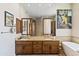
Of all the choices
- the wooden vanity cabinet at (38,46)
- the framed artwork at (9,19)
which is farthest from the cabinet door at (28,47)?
the framed artwork at (9,19)

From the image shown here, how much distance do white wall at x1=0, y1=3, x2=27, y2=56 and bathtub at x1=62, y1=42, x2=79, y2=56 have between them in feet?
2.73

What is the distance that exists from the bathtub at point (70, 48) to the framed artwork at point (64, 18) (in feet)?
0.91

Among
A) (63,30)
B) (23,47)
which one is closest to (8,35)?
(23,47)

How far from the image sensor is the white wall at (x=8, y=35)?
1.78m

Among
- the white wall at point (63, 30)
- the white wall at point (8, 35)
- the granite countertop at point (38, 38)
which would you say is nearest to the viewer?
the white wall at point (8, 35)

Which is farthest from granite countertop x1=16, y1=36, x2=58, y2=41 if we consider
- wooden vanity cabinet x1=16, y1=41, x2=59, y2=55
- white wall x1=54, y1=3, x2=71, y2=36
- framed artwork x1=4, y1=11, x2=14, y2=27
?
framed artwork x1=4, y1=11, x2=14, y2=27

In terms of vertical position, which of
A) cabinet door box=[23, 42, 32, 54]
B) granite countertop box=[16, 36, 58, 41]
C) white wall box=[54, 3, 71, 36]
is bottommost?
cabinet door box=[23, 42, 32, 54]

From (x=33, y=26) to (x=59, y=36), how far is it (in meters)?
0.47

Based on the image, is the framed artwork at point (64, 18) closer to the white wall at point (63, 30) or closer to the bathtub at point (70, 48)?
the white wall at point (63, 30)

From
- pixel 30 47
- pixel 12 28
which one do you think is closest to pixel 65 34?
pixel 30 47

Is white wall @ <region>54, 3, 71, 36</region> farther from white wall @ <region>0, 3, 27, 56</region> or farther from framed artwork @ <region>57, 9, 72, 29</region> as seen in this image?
white wall @ <region>0, 3, 27, 56</region>

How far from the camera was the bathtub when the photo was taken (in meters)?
1.81

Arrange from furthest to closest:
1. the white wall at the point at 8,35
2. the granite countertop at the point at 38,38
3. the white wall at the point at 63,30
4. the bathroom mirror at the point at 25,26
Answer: the granite countertop at the point at 38,38 → the bathroom mirror at the point at 25,26 → the white wall at the point at 63,30 → the white wall at the point at 8,35

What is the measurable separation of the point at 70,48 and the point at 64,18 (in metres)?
0.49
